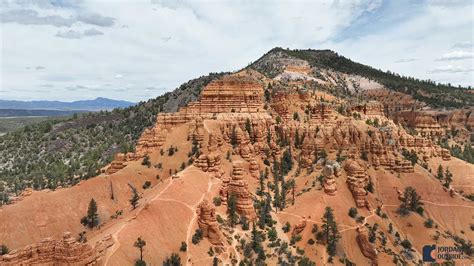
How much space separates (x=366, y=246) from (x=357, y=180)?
12.1 metres

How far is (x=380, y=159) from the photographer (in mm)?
68125

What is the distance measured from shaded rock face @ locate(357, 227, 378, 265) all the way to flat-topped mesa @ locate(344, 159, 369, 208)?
22.5 feet

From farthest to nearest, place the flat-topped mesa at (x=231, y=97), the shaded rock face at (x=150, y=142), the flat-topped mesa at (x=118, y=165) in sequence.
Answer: the flat-topped mesa at (x=231, y=97) < the shaded rock face at (x=150, y=142) < the flat-topped mesa at (x=118, y=165)

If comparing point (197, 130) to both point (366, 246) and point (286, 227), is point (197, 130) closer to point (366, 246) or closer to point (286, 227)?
point (286, 227)

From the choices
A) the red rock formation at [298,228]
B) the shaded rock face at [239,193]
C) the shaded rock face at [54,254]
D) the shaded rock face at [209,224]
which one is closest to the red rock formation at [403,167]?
the red rock formation at [298,228]

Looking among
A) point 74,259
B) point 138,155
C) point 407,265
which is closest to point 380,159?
point 407,265

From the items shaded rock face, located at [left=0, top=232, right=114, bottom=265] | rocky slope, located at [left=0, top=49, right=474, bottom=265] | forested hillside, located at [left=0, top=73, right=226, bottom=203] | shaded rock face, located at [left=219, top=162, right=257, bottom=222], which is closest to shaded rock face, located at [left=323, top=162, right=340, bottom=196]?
rocky slope, located at [left=0, top=49, right=474, bottom=265]

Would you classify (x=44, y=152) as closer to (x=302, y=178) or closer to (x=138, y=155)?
(x=138, y=155)

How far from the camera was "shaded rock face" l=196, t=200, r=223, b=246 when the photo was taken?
47.5 meters

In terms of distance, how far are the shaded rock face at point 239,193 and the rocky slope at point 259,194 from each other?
0.51 feet

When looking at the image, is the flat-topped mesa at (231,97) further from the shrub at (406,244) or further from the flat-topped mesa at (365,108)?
the shrub at (406,244)

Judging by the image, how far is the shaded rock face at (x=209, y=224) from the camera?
156 ft

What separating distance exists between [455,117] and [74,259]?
125 meters

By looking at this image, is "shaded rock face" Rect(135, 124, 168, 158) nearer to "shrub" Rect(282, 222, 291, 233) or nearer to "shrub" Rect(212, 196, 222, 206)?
"shrub" Rect(212, 196, 222, 206)
